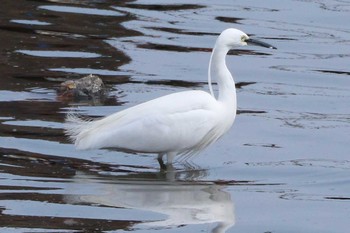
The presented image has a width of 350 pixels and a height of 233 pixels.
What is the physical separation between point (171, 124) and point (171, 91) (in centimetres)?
287

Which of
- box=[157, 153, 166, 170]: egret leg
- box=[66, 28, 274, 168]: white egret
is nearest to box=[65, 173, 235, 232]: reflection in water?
box=[66, 28, 274, 168]: white egret

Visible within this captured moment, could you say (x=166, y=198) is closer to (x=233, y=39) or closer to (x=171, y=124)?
(x=171, y=124)

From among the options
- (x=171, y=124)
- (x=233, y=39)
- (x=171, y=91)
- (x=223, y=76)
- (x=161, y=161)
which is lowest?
(x=161, y=161)

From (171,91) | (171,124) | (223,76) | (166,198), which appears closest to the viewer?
(166,198)

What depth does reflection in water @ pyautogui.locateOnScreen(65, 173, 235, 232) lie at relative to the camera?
864cm

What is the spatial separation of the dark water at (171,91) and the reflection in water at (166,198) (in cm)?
2

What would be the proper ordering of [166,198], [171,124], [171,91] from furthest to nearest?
[171,91] < [171,124] < [166,198]

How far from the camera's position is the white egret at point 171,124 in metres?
10.4

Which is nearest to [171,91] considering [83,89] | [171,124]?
[83,89]

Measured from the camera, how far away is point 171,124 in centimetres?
1041

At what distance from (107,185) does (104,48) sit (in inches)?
238

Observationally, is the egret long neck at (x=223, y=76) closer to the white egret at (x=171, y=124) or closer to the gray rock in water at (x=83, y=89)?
the white egret at (x=171, y=124)

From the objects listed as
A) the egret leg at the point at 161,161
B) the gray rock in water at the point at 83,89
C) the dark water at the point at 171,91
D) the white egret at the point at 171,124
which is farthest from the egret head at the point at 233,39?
the gray rock in water at the point at 83,89

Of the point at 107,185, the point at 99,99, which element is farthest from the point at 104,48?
the point at 107,185
